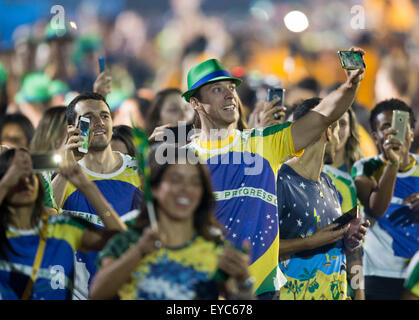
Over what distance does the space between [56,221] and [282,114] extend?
Result: 243 cm

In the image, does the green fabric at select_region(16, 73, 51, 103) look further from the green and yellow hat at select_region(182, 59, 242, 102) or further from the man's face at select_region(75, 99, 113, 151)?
the green and yellow hat at select_region(182, 59, 242, 102)

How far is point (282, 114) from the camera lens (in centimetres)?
666

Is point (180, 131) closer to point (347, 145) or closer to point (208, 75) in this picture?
point (208, 75)

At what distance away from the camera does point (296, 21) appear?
10.9m

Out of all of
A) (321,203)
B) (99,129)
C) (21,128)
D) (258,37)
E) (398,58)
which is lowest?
(321,203)

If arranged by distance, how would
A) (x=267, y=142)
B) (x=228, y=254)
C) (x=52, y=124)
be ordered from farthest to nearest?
1. (x=52, y=124)
2. (x=267, y=142)
3. (x=228, y=254)

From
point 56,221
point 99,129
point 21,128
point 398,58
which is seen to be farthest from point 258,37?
point 56,221

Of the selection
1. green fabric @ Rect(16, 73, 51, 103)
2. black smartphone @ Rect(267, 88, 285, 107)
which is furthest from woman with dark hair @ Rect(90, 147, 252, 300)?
green fabric @ Rect(16, 73, 51, 103)

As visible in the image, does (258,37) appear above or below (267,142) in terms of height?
above

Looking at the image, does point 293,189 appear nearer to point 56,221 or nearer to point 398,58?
point 56,221

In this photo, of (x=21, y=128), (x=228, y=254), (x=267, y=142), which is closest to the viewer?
(x=228, y=254)

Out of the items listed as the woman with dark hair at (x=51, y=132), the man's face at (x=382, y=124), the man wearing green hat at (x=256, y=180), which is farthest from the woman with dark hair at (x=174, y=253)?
the man's face at (x=382, y=124)

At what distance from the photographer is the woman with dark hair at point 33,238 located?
464 centimetres

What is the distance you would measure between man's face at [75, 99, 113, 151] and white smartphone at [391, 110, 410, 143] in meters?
2.03
